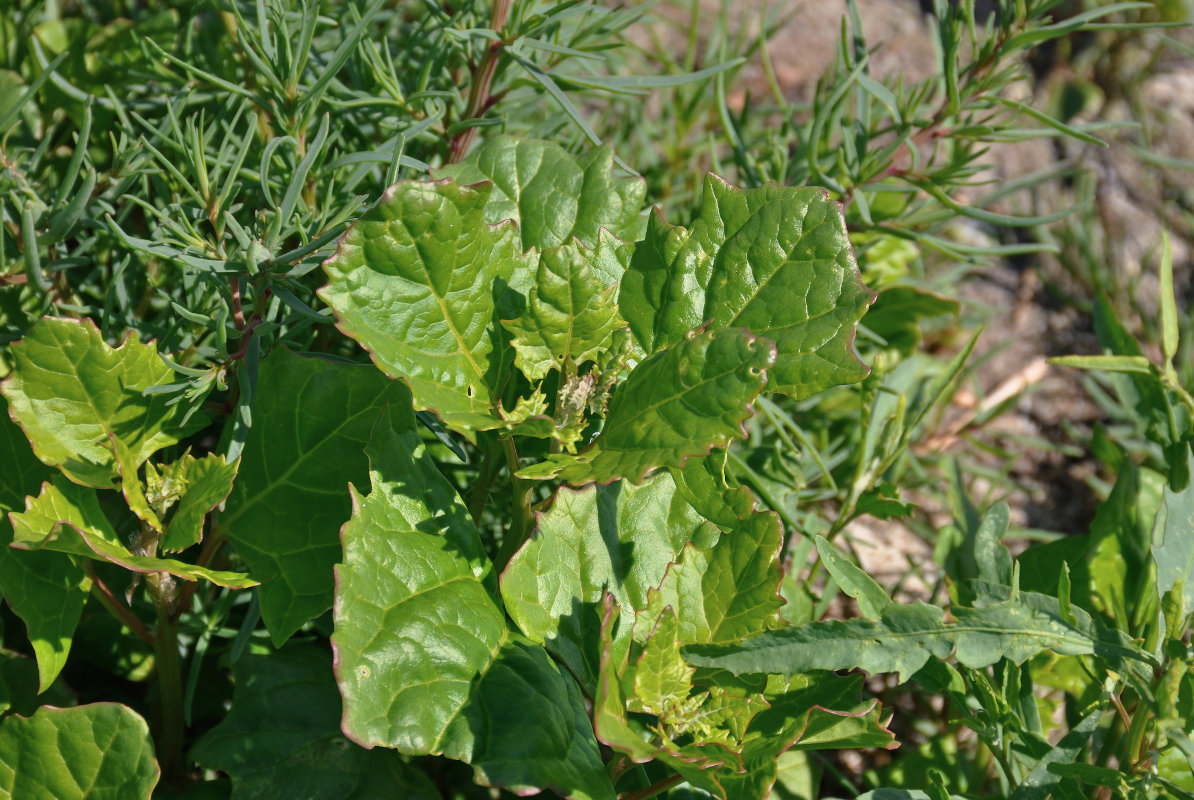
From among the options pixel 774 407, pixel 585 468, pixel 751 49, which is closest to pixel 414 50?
pixel 774 407

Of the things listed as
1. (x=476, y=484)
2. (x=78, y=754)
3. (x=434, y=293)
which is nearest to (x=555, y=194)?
(x=434, y=293)

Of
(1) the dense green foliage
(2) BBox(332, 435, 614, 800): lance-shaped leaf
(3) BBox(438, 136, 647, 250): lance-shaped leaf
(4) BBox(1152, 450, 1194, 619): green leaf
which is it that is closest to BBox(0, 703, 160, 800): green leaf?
(1) the dense green foliage

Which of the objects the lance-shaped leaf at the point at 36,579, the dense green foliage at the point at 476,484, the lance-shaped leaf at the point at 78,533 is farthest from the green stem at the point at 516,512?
the lance-shaped leaf at the point at 36,579

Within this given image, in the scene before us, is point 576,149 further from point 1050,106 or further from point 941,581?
point 1050,106

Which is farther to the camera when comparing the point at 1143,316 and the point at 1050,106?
the point at 1050,106

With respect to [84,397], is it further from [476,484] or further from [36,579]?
[476,484]

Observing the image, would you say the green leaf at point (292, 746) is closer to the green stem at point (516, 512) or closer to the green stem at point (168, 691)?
the green stem at point (168, 691)

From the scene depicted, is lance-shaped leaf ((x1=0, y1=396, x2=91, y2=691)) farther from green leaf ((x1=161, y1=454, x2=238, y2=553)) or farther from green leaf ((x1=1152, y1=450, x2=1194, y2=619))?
green leaf ((x1=1152, y1=450, x2=1194, y2=619))
